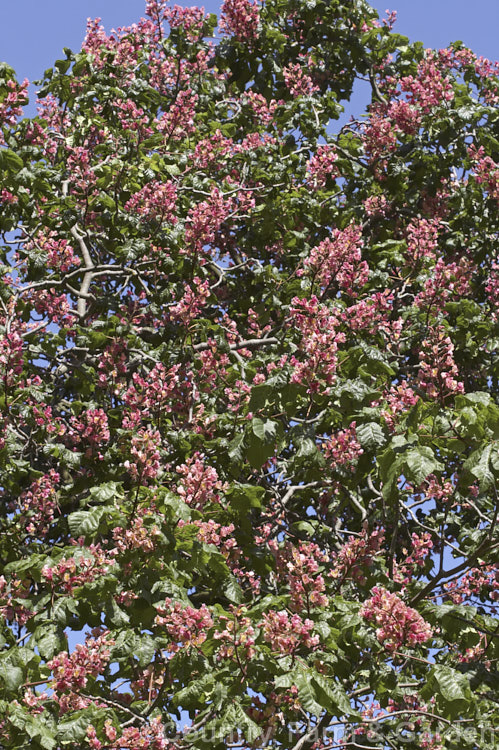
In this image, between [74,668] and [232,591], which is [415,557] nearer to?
[232,591]

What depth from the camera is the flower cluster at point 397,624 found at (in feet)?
13.8

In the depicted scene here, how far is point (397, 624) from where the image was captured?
13.8ft

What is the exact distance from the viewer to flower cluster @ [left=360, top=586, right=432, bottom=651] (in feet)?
13.8

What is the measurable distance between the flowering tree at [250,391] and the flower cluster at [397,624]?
0.01 metres

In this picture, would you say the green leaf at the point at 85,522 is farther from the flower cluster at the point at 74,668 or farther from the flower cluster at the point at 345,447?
the flower cluster at the point at 345,447

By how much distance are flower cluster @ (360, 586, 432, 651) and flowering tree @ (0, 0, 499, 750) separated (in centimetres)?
1

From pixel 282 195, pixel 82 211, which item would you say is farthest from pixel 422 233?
pixel 82 211

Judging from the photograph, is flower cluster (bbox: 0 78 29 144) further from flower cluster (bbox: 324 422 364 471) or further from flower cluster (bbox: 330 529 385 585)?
flower cluster (bbox: 330 529 385 585)

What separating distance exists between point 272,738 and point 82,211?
4731 millimetres

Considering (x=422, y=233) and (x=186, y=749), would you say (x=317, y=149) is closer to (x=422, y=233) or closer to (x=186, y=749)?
(x=422, y=233)

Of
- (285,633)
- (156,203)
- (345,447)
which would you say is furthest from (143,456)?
(156,203)

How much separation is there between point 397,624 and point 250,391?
1675 millimetres

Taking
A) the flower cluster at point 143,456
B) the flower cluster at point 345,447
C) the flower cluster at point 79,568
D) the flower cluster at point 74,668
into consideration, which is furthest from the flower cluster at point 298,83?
the flower cluster at point 74,668

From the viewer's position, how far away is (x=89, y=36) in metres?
8.27
